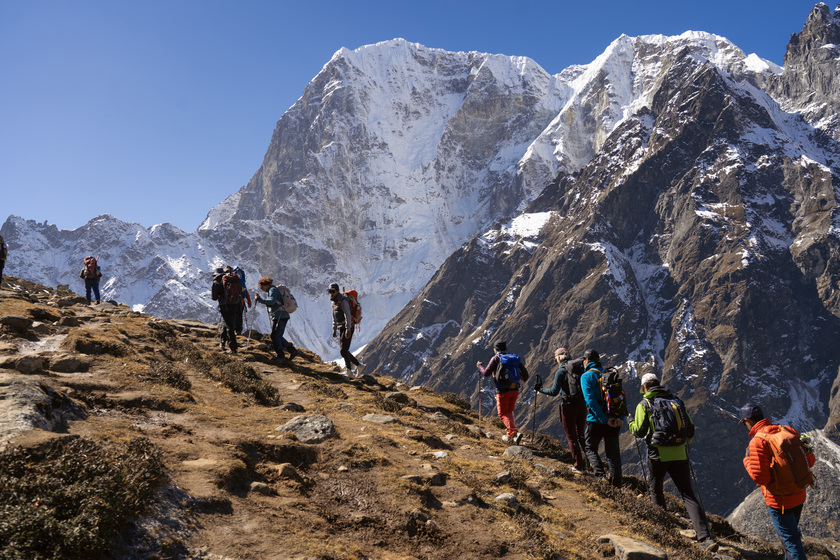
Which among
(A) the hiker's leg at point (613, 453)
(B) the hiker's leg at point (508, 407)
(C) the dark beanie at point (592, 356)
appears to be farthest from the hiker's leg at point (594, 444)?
(B) the hiker's leg at point (508, 407)

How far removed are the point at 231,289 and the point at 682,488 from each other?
15.0m

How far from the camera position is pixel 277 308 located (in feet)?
63.0

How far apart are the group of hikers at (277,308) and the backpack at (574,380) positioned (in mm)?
8307

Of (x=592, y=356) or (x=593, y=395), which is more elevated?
(x=592, y=356)

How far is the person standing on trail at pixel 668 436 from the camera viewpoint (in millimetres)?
9914

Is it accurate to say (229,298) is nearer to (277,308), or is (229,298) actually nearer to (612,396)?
(277,308)

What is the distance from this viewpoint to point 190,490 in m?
6.91

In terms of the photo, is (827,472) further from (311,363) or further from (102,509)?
(102,509)

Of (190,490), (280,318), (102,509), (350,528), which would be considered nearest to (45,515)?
(102,509)

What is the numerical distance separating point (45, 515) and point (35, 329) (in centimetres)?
1185

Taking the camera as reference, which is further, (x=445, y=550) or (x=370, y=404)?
(x=370, y=404)

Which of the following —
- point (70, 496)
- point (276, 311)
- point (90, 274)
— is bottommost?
point (70, 496)

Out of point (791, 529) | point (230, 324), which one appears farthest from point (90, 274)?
point (791, 529)

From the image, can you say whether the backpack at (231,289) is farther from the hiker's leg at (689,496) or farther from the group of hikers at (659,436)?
the hiker's leg at (689,496)
